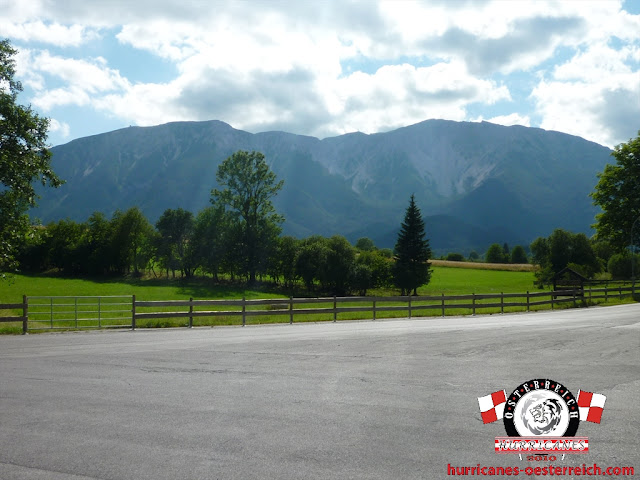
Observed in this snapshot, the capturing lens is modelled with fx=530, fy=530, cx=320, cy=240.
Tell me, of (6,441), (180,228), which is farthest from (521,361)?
(180,228)

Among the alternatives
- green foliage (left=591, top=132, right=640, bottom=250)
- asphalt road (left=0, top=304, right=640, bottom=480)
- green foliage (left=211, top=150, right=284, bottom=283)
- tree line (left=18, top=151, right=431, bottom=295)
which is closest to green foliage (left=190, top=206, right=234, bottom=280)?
tree line (left=18, top=151, right=431, bottom=295)

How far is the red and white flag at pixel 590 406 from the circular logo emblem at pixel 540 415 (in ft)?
2.33

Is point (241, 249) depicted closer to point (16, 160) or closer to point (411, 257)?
point (411, 257)

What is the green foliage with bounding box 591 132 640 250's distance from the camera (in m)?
48.5

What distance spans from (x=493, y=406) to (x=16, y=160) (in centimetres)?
2356

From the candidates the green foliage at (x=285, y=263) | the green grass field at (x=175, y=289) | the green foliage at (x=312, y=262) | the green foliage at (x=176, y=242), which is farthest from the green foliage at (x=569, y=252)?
the green foliage at (x=176, y=242)

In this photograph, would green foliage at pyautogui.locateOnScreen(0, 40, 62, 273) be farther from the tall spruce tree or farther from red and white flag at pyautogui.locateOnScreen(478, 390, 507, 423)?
the tall spruce tree

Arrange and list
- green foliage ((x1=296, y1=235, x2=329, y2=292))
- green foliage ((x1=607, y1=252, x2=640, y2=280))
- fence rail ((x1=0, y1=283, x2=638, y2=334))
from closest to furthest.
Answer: fence rail ((x1=0, y1=283, x2=638, y2=334)) < green foliage ((x1=296, y1=235, x2=329, y2=292)) < green foliage ((x1=607, y1=252, x2=640, y2=280))

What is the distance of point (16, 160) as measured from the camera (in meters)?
23.8

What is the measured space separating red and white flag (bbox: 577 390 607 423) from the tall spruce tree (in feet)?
222

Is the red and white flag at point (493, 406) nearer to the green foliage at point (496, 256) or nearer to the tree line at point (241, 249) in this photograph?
the tree line at point (241, 249)

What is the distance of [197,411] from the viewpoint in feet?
25.3

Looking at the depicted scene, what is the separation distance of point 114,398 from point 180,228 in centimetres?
8168

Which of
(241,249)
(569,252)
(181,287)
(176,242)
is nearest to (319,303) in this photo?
(181,287)
